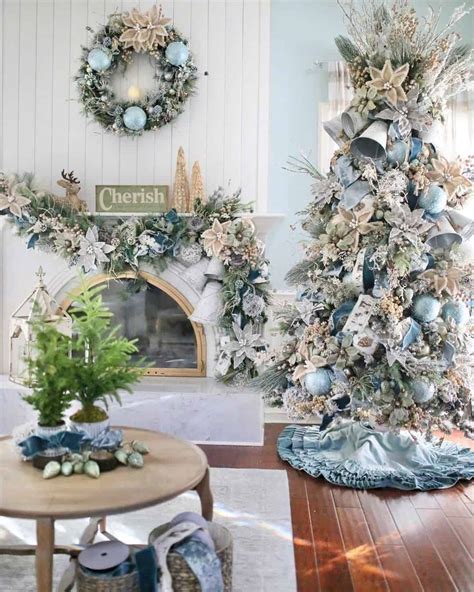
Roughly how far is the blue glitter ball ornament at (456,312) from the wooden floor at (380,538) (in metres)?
0.79

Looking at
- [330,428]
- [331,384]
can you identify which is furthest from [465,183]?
[330,428]

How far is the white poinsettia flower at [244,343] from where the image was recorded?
3586mm

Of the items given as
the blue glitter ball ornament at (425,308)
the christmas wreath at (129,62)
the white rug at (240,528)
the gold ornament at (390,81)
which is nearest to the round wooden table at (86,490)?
the white rug at (240,528)

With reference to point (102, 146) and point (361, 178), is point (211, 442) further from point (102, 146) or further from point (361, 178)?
point (102, 146)

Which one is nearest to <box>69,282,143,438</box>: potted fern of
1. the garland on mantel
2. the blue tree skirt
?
the blue tree skirt

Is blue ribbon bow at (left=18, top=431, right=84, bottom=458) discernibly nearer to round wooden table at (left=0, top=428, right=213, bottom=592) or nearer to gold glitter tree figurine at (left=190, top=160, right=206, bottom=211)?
round wooden table at (left=0, top=428, right=213, bottom=592)

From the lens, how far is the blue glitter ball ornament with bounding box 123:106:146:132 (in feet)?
12.2

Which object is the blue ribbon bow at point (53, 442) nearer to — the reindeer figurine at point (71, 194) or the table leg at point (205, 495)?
the table leg at point (205, 495)

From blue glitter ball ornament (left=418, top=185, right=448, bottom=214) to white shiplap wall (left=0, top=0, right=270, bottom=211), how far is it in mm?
1129

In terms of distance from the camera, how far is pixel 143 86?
150 inches

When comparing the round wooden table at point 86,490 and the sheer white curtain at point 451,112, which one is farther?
the sheer white curtain at point 451,112

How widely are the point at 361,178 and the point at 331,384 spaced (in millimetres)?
1035

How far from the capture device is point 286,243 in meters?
4.14

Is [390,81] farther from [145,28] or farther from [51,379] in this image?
[51,379]
